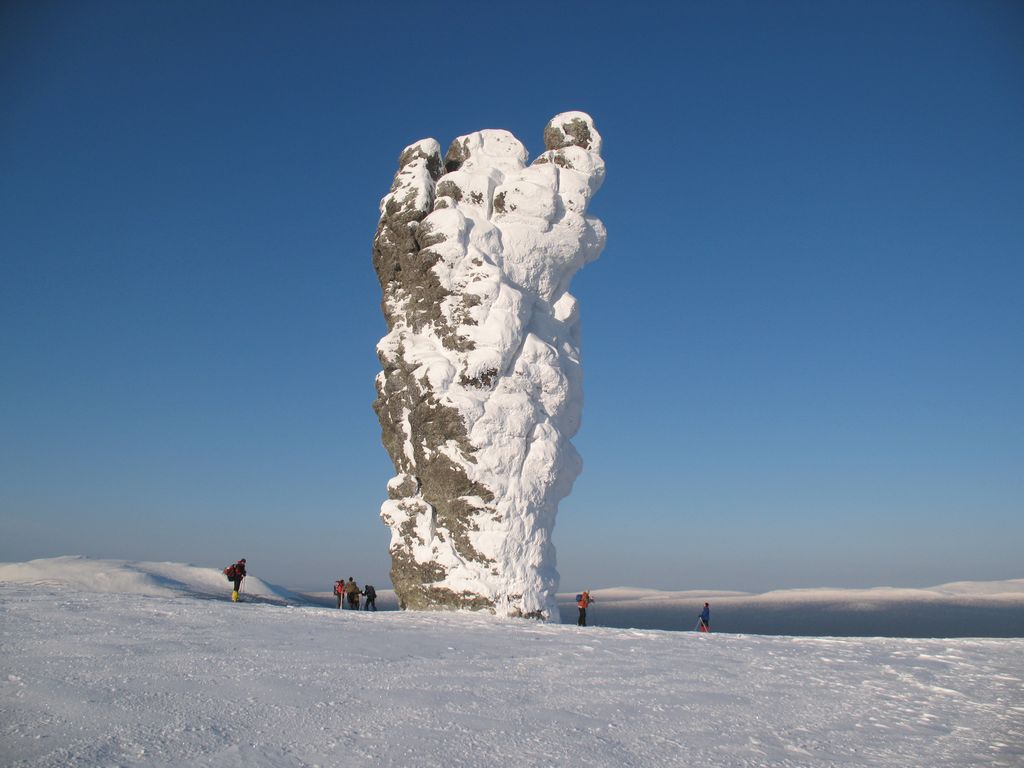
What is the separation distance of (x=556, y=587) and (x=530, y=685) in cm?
1023

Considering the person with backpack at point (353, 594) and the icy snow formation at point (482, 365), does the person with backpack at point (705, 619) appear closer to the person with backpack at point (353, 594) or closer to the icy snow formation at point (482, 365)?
the icy snow formation at point (482, 365)

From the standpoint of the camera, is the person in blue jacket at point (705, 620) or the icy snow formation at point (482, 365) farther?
the person in blue jacket at point (705, 620)

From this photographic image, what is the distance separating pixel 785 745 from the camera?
6.72 m

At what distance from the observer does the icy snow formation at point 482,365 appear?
1791 cm

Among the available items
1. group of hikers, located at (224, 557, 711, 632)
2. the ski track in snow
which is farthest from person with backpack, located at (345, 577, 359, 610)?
the ski track in snow

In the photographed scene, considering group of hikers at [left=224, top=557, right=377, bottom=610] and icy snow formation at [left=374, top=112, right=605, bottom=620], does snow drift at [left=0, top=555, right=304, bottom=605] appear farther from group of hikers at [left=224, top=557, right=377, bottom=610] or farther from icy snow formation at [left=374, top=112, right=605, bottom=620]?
icy snow formation at [left=374, top=112, right=605, bottom=620]

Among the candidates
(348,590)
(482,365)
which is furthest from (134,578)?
(482,365)

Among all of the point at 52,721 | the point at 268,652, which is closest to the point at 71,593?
the point at 268,652

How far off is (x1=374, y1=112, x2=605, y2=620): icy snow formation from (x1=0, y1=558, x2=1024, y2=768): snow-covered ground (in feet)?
17.4

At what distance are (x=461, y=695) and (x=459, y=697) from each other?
9 centimetres

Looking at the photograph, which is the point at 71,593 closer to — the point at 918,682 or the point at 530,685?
the point at 530,685

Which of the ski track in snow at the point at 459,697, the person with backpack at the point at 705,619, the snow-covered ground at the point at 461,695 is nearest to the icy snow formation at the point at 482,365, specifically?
the person with backpack at the point at 705,619

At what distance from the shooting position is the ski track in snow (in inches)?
229

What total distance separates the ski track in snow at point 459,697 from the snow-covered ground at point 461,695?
0.09ft
